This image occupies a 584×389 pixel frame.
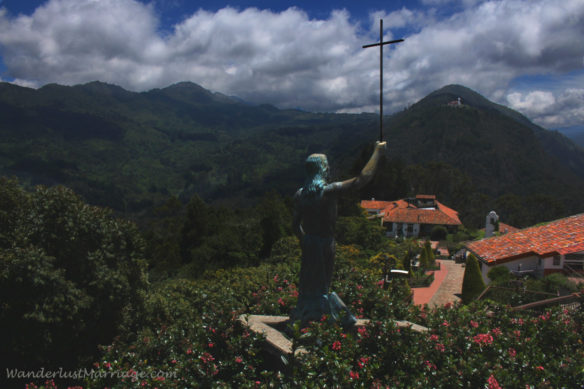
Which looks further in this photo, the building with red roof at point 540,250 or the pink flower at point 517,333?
the building with red roof at point 540,250

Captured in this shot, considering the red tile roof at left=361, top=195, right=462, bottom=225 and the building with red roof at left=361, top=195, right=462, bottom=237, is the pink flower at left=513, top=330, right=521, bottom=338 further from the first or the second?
the red tile roof at left=361, top=195, right=462, bottom=225

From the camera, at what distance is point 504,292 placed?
39.3 ft

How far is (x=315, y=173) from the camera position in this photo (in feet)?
18.1

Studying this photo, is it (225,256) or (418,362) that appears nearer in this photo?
(418,362)

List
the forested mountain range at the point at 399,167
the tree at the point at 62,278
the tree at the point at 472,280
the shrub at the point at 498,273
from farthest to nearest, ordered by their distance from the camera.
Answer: the forested mountain range at the point at 399,167 → the tree at the point at 472,280 → the shrub at the point at 498,273 → the tree at the point at 62,278

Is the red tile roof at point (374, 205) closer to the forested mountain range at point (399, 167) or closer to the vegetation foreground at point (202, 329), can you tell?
the forested mountain range at point (399, 167)

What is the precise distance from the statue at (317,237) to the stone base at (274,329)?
14.8 inches

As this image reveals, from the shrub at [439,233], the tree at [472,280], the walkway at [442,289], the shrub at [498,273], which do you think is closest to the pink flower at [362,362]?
the walkway at [442,289]

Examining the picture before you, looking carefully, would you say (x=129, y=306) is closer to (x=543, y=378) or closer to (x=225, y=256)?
(x=543, y=378)

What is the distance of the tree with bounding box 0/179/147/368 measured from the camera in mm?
7590

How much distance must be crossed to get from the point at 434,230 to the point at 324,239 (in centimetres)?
4050

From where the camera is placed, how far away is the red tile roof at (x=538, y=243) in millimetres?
15797

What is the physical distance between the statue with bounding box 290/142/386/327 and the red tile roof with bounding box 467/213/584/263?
46.7 feet

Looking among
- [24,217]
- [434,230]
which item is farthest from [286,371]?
[434,230]
